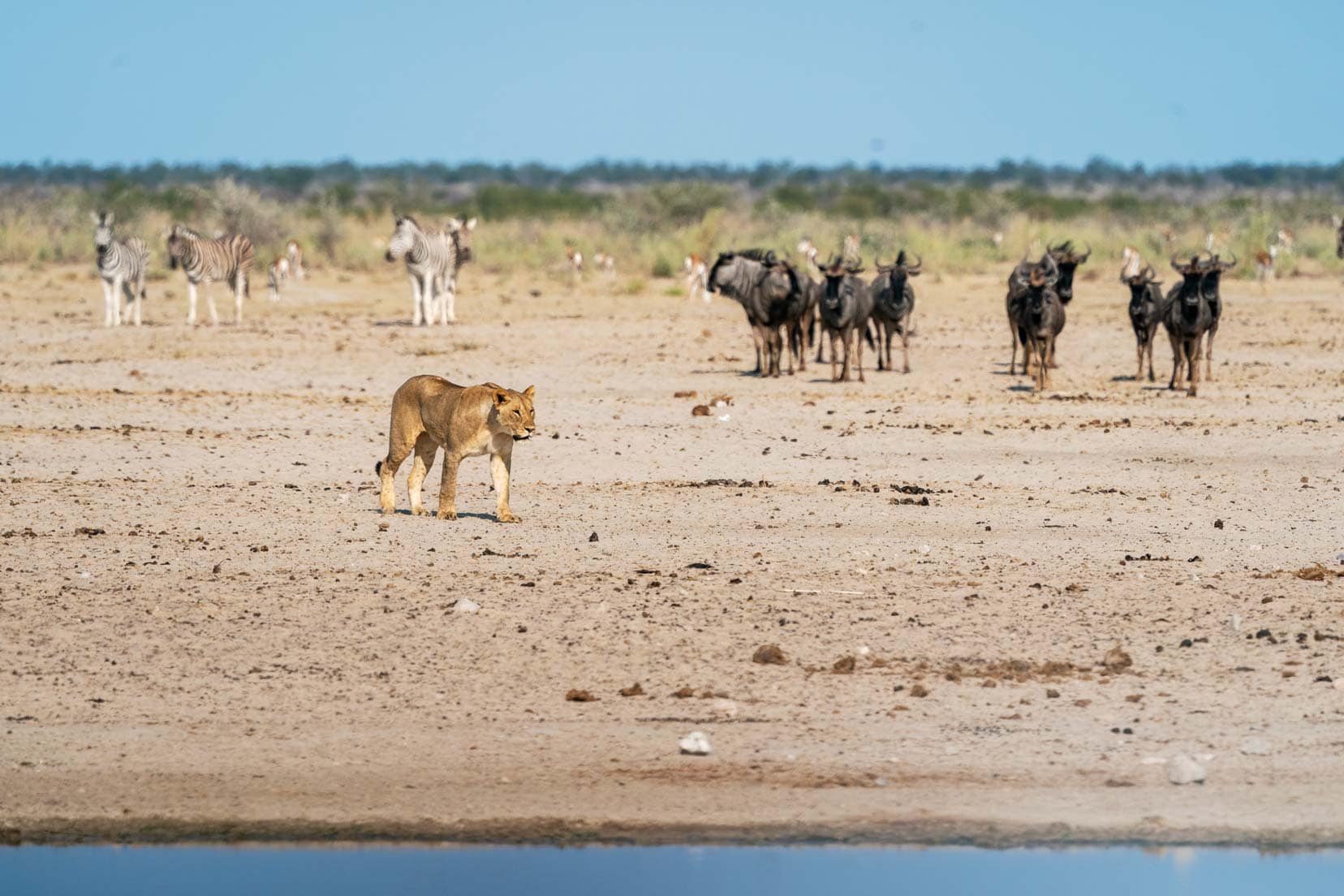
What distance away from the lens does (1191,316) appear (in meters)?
21.5

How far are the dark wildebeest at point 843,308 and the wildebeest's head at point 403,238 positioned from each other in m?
9.45

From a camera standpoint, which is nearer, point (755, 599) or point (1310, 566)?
point (755, 599)

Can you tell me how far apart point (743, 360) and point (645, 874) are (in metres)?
18.8

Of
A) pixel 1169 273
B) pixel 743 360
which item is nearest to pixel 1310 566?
pixel 743 360

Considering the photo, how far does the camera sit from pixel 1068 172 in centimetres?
15812

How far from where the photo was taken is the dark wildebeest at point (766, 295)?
2391 cm

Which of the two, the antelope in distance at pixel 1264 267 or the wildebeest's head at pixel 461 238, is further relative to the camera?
the antelope in distance at pixel 1264 267

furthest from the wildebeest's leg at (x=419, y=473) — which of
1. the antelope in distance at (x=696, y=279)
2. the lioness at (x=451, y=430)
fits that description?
the antelope in distance at (x=696, y=279)

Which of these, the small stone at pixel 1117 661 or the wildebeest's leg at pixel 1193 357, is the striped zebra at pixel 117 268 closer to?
the wildebeest's leg at pixel 1193 357

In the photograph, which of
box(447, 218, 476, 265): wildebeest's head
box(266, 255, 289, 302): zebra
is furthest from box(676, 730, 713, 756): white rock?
box(266, 255, 289, 302): zebra

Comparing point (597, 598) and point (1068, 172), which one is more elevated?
point (1068, 172)

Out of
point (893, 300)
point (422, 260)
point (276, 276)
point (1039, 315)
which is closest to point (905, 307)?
point (893, 300)

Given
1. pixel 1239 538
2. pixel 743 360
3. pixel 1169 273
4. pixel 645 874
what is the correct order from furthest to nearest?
1. pixel 1169 273
2. pixel 743 360
3. pixel 1239 538
4. pixel 645 874

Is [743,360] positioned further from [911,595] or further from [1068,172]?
[1068,172]
